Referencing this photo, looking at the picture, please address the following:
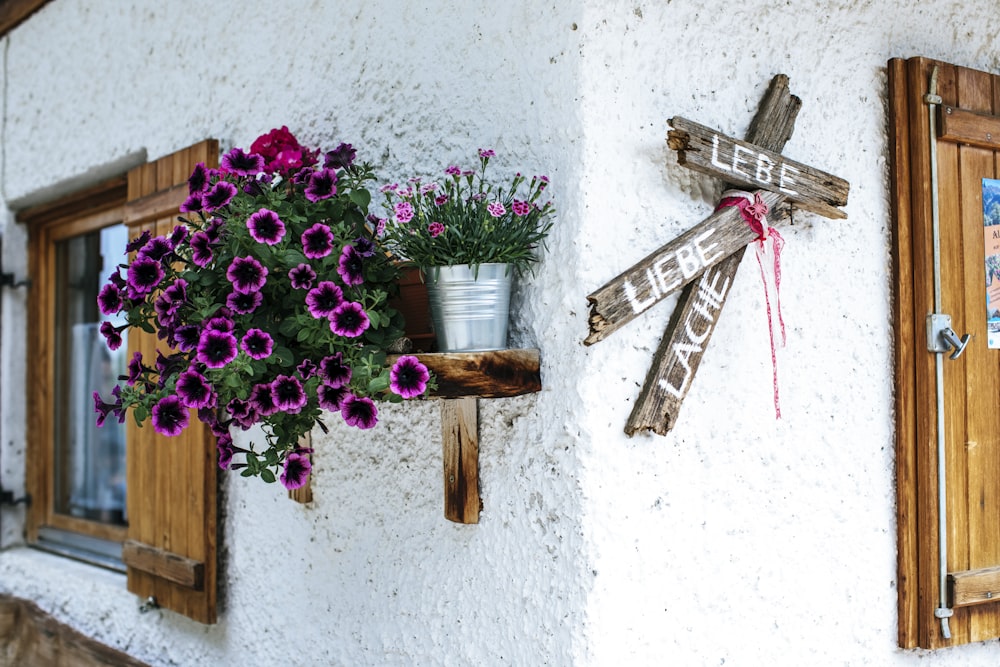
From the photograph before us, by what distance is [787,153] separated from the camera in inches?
84.1

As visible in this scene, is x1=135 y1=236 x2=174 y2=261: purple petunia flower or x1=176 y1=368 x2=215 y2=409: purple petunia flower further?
x1=135 y1=236 x2=174 y2=261: purple petunia flower

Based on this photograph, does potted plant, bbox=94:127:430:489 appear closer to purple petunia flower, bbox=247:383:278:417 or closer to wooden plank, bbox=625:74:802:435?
purple petunia flower, bbox=247:383:278:417

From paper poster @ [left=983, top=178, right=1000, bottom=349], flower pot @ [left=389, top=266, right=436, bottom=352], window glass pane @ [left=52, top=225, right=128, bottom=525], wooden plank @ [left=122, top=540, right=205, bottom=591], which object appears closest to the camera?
flower pot @ [left=389, top=266, right=436, bottom=352]

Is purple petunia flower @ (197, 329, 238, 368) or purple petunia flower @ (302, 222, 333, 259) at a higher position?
purple petunia flower @ (302, 222, 333, 259)

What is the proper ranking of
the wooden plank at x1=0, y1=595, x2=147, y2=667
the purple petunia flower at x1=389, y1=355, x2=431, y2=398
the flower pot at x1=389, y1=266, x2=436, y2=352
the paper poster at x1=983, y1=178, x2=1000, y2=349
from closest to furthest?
the purple petunia flower at x1=389, y1=355, x2=431, y2=398
the flower pot at x1=389, y1=266, x2=436, y2=352
the paper poster at x1=983, y1=178, x2=1000, y2=349
the wooden plank at x1=0, y1=595, x2=147, y2=667

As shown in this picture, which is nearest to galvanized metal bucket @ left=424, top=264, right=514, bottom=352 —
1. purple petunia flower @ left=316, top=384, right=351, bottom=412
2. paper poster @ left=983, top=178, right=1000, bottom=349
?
purple petunia flower @ left=316, top=384, right=351, bottom=412

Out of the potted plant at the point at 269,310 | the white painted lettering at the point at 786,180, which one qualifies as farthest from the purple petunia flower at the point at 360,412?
the white painted lettering at the point at 786,180

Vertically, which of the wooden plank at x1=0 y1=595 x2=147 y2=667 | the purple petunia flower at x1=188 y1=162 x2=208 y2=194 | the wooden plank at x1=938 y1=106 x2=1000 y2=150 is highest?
the wooden plank at x1=938 y1=106 x2=1000 y2=150

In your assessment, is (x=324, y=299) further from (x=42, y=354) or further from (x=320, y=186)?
(x=42, y=354)

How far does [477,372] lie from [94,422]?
2.74 meters

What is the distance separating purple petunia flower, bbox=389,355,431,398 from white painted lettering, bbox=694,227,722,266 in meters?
0.61

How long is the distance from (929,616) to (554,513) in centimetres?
104

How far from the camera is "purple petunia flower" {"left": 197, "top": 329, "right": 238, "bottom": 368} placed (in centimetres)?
172

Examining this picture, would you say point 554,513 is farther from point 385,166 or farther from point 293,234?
point 385,166
